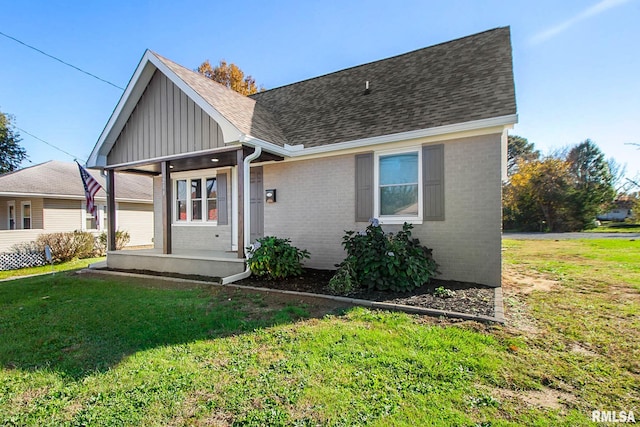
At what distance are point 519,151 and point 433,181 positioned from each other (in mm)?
39991

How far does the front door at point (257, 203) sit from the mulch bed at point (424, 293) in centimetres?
229

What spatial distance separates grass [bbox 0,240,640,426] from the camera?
7.51 feet

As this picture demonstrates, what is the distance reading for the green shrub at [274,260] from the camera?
6.59 metres

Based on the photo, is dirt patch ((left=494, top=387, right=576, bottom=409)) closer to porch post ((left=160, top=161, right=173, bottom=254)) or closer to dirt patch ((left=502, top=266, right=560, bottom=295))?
dirt patch ((left=502, top=266, right=560, bottom=295))

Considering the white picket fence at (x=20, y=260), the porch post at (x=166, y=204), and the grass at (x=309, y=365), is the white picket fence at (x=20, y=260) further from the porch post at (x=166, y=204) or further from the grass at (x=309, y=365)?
the grass at (x=309, y=365)

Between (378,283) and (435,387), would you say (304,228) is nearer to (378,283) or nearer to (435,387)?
(378,283)

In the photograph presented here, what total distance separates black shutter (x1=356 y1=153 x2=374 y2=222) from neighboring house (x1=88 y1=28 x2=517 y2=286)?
3cm

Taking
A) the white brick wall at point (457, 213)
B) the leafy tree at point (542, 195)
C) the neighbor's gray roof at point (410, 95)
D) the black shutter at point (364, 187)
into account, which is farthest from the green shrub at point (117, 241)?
the leafy tree at point (542, 195)

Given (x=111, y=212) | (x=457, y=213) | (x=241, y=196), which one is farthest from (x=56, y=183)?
(x=457, y=213)

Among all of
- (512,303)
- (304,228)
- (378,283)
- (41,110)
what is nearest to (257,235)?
(304,228)

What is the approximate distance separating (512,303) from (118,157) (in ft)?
34.9

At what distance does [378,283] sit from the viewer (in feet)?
18.4

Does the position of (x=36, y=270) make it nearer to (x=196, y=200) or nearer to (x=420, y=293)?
(x=196, y=200)

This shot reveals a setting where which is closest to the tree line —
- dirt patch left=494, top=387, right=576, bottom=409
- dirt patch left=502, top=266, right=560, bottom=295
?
dirt patch left=502, top=266, right=560, bottom=295
